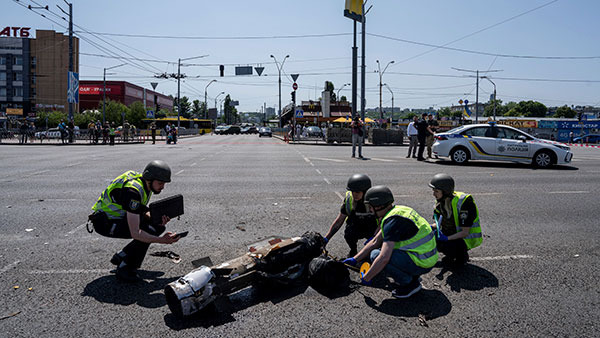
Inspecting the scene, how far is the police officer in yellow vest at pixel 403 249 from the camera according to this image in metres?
3.90

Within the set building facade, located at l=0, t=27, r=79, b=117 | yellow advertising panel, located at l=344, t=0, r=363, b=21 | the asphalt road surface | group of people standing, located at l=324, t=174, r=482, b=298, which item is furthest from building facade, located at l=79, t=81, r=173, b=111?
group of people standing, located at l=324, t=174, r=482, b=298

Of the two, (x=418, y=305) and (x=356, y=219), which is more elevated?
(x=356, y=219)

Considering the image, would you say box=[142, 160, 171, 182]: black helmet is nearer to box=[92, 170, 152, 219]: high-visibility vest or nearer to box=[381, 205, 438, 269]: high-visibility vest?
box=[92, 170, 152, 219]: high-visibility vest

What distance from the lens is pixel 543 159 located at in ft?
51.3

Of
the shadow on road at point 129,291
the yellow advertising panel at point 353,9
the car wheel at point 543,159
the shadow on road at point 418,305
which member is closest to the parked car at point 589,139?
the yellow advertising panel at point 353,9

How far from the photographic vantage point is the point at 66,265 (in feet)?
15.7

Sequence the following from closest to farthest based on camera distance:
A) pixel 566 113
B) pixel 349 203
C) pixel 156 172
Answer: pixel 156 172, pixel 349 203, pixel 566 113

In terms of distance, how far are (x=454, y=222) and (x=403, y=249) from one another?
1105mm

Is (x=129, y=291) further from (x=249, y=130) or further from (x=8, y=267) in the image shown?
(x=249, y=130)

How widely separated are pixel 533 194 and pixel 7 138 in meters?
40.5

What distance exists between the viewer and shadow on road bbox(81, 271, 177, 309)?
12.8 ft

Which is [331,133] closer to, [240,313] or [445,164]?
[445,164]

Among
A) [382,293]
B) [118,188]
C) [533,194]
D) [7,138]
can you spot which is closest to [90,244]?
[118,188]

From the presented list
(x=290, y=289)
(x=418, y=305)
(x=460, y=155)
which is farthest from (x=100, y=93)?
(x=418, y=305)
